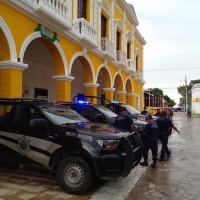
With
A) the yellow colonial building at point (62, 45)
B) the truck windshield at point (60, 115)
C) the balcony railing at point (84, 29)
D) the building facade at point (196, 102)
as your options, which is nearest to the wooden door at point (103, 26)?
the yellow colonial building at point (62, 45)

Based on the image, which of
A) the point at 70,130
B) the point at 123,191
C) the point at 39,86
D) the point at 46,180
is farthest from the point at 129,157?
the point at 39,86

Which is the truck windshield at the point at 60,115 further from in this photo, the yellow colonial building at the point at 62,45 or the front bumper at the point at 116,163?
the yellow colonial building at the point at 62,45

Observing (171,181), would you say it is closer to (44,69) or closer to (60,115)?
(60,115)

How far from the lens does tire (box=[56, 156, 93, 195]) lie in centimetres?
426

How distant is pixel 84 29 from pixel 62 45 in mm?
1947

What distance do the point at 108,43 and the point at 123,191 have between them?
453 inches

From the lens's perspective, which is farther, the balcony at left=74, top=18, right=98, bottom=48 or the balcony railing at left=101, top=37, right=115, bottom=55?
the balcony railing at left=101, top=37, right=115, bottom=55

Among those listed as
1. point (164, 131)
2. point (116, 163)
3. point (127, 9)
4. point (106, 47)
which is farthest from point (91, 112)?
point (127, 9)

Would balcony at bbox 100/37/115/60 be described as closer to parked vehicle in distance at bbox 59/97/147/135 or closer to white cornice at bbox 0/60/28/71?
parked vehicle in distance at bbox 59/97/147/135

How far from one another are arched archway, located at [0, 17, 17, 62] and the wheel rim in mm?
4756

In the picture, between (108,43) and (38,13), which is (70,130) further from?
(108,43)

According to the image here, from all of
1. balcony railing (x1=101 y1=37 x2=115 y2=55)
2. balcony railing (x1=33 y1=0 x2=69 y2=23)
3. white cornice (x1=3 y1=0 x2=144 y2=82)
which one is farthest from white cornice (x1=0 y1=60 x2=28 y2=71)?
balcony railing (x1=101 y1=37 x2=115 y2=55)

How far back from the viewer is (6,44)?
7598 mm

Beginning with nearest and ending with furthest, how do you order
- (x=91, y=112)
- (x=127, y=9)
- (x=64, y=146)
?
(x=64, y=146) → (x=91, y=112) → (x=127, y=9)
